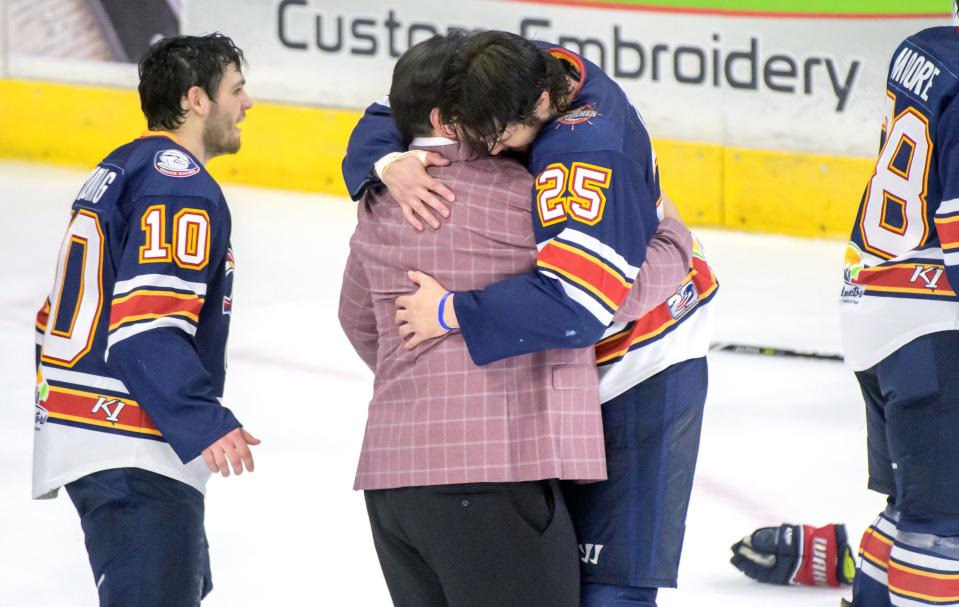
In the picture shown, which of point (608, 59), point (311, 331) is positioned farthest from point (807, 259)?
point (311, 331)

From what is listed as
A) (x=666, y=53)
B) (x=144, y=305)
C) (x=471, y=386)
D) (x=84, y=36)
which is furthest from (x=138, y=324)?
(x=84, y=36)

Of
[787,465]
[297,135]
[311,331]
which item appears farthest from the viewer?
[297,135]

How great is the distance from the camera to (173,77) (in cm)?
241

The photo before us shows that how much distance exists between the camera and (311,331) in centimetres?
518

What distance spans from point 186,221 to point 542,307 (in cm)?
61

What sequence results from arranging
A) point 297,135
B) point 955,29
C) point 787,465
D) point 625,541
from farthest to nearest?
point 297,135, point 787,465, point 955,29, point 625,541

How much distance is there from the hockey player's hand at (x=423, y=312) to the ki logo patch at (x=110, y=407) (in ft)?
1.75

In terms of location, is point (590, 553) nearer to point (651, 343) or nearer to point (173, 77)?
point (651, 343)

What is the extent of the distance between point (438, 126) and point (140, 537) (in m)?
0.75

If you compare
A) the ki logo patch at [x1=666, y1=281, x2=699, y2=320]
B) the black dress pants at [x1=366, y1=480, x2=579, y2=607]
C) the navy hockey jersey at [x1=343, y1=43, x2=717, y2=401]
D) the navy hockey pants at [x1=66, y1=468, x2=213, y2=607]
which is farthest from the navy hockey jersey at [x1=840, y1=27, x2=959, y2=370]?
the navy hockey pants at [x1=66, y1=468, x2=213, y2=607]

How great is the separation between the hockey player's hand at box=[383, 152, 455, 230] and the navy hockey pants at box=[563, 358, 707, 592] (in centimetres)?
42

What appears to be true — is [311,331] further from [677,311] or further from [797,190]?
[677,311]

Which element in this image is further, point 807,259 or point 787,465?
point 807,259

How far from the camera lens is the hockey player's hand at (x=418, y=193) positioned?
1965 mm
